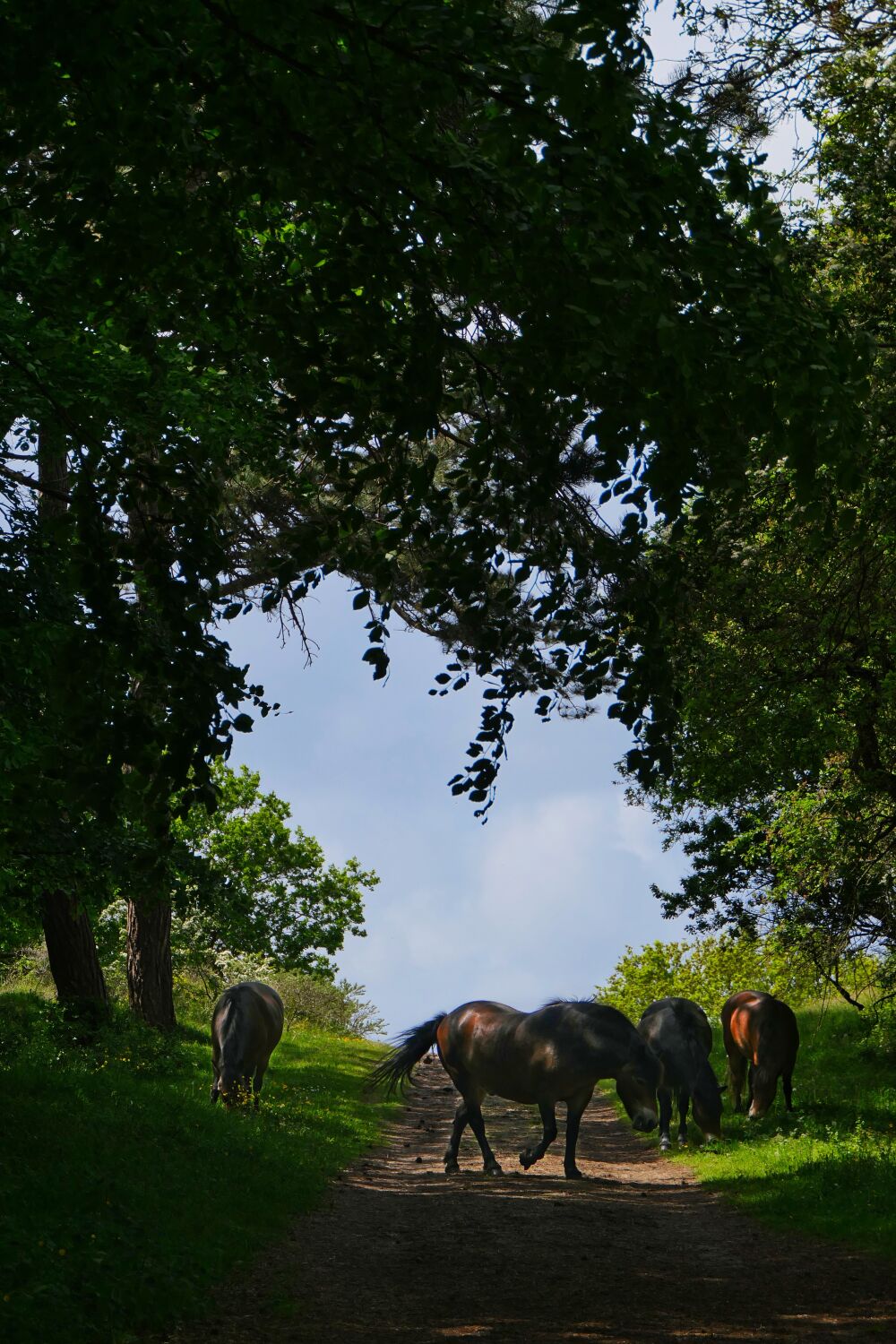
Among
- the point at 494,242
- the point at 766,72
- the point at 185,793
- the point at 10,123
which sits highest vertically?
Answer: the point at 766,72

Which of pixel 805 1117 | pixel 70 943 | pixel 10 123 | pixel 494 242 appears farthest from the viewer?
pixel 70 943

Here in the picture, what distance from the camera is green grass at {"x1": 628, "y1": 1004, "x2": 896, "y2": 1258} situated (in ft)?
37.7

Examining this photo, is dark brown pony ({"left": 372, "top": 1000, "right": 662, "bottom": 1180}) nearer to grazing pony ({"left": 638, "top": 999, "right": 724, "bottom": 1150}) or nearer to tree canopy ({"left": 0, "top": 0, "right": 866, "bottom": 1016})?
grazing pony ({"left": 638, "top": 999, "right": 724, "bottom": 1150})

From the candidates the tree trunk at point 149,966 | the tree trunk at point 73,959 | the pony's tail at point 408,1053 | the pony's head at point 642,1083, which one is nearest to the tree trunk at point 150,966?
the tree trunk at point 149,966

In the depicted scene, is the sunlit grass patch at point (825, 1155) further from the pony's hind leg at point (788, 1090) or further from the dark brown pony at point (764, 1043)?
the dark brown pony at point (764, 1043)

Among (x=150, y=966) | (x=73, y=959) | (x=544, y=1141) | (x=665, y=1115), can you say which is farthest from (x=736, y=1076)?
(x=73, y=959)

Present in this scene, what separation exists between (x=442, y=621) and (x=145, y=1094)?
846 cm

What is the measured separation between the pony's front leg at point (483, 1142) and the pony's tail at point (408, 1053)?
1.06m

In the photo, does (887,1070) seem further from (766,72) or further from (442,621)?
(766,72)

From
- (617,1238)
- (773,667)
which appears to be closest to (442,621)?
(773,667)

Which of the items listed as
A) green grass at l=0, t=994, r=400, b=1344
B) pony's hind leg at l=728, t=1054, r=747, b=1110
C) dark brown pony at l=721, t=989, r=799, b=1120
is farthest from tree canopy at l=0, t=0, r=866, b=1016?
pony's hind leg at l=728, t=1054, r=747, b=1110

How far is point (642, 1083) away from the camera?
1570 cm

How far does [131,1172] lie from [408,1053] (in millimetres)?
6187

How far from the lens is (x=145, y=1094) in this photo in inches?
634
